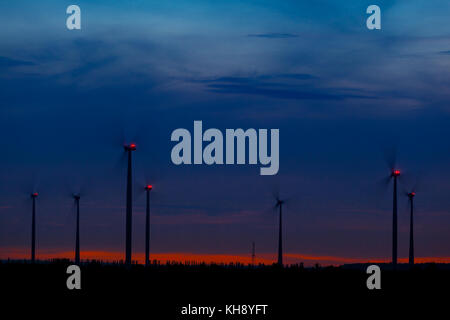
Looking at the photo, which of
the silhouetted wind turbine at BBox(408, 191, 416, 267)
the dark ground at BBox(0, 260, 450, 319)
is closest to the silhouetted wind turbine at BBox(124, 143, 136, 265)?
the dark ground at BBox(0, 260, 450, 319)

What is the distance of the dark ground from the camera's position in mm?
74419

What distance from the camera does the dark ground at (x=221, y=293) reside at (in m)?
74.4

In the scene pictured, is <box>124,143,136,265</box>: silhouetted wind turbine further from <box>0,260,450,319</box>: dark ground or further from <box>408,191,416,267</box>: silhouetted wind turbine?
<box>408,191,416,267</box>: silhouetted wind turbine

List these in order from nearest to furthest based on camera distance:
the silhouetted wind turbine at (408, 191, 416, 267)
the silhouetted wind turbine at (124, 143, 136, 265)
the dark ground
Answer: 1. the dark ground
2. the silhouetted wind turbine at (124, 143, 136, 265)
3. the silhouetted wind turbine at (408, 191, 416, 267)

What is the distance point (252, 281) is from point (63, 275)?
72.5 feet

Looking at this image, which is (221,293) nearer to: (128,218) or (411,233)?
(128,218)

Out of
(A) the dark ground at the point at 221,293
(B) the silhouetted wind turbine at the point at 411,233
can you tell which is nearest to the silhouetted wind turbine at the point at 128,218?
(A) the dark ground at the point at 221,293

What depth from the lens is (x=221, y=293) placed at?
92.1 meters

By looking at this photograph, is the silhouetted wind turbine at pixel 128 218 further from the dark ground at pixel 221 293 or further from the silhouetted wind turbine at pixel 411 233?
the silhouetted wind turbine at pixel 411 233
